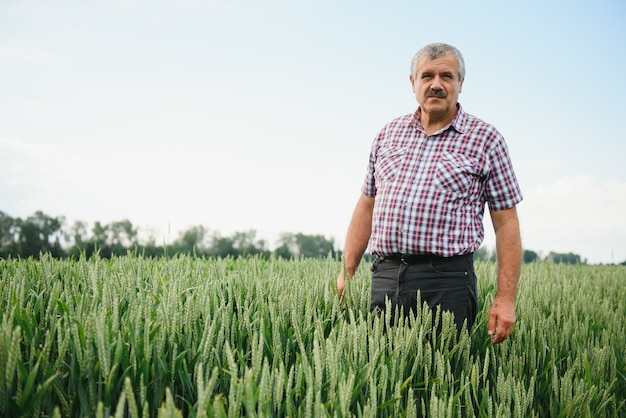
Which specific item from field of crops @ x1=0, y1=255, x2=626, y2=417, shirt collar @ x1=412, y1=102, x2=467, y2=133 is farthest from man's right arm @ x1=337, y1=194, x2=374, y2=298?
shirt collar @ x1=412, y1=102, x2=467, y2=133

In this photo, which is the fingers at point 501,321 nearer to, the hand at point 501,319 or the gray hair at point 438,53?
the hand at point 501,319

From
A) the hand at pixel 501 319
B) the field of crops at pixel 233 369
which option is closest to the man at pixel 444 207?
the hand at pixel 501 319

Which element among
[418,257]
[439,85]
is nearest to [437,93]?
[439,85]

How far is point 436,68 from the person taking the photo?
315 cm

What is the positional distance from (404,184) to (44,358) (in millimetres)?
2112

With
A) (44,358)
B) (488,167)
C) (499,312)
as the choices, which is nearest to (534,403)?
(499,312)

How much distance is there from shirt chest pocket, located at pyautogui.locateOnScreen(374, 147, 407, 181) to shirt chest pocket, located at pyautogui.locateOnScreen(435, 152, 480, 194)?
280mm

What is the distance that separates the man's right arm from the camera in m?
3.61

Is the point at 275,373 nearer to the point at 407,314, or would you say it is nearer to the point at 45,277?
the point at 407,314

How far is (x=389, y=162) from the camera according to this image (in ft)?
10.9

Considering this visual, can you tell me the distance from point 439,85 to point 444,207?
724 mm

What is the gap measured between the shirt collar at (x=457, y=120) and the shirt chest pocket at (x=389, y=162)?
198mm

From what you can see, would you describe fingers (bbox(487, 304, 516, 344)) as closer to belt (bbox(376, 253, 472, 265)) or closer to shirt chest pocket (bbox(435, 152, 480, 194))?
belt (bbox(376, 253, 472, 265))

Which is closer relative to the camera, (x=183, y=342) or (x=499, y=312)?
(x=183, y=342)
